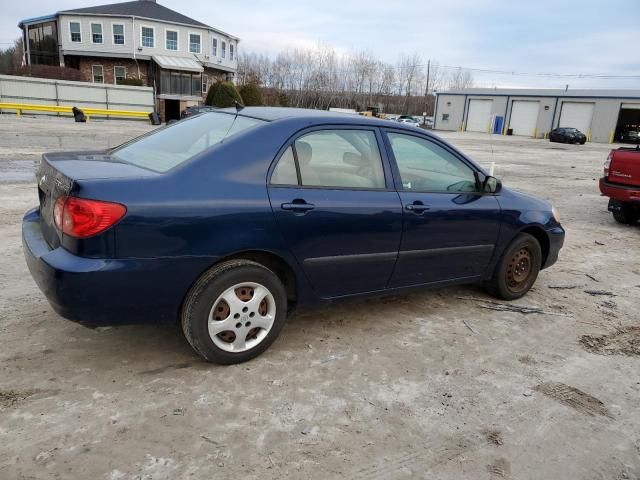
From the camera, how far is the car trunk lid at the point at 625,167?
317 inches

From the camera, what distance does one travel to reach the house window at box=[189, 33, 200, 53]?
46344mm

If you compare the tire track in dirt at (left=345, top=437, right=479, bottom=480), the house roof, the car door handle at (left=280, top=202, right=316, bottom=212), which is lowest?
the tire track in dirt at (left=345, top=437, right=479, bottom=480)

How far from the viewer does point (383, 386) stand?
3.32 meters

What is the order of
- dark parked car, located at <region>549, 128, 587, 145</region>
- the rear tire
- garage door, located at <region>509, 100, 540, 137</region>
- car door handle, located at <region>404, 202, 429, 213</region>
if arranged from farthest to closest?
garage door, located at <region>509, 100, 540, 137</region> < dark parked car, located at <region>549, 128, 587, 145</region> < the rear tire < car door handle, located at <region>404, 202, 429, 213</region>

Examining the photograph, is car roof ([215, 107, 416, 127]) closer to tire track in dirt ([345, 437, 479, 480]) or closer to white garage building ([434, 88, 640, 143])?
tire track in dirt ([345, 437, 479, 480])

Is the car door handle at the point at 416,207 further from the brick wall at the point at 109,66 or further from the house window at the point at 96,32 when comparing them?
the house window at the point at 96,32

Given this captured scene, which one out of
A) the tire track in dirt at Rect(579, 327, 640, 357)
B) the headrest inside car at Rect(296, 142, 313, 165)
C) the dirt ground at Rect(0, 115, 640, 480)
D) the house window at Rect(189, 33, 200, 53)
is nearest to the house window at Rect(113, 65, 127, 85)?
the house window at Rect(189, 33, 200, 53)

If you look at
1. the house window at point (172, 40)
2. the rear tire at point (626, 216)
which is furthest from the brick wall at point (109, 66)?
the rear tire at point (626, 216)

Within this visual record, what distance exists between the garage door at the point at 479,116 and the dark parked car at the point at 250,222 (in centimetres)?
5889

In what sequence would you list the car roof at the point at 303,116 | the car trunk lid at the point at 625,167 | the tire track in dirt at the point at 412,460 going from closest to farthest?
the tire track in dirt at the point at 412,460 < the car roof at the point at 303,116 < the car trunk lid at the point at 625,167

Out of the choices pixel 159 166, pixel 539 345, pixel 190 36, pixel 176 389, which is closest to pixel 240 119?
pixel 159 166

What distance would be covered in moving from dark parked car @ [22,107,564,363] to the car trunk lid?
4.88m

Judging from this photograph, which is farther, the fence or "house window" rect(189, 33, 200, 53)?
"house window" rect(189, 33, 200, 53)

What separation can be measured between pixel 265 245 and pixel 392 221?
3.40ft
